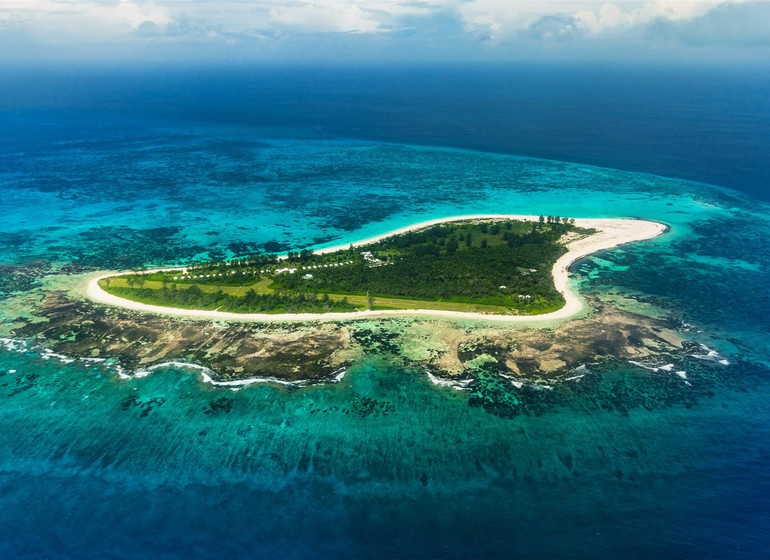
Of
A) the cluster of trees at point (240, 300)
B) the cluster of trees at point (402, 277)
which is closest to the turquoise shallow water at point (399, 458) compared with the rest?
the cluster of trees at point (402, 277)

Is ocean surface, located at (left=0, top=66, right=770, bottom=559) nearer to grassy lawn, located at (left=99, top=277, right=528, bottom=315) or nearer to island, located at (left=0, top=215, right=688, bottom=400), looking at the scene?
island, located at (left=0, top=215, right=688, bottom=400)

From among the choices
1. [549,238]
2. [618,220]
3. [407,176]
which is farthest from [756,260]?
[407,176]

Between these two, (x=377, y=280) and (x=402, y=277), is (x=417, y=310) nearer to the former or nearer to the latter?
(x=402, y=277)

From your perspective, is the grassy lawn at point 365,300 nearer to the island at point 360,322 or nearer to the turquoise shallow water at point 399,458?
the island at point 360,322

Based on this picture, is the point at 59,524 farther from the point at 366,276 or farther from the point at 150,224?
the point at 150,224

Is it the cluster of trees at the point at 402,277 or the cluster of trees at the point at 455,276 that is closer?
the cluster of trees at the point at 402,277

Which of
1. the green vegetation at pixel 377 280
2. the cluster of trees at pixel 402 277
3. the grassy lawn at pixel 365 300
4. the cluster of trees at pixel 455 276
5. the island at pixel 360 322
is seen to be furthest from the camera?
the cluster of trees at pixel 455 276
